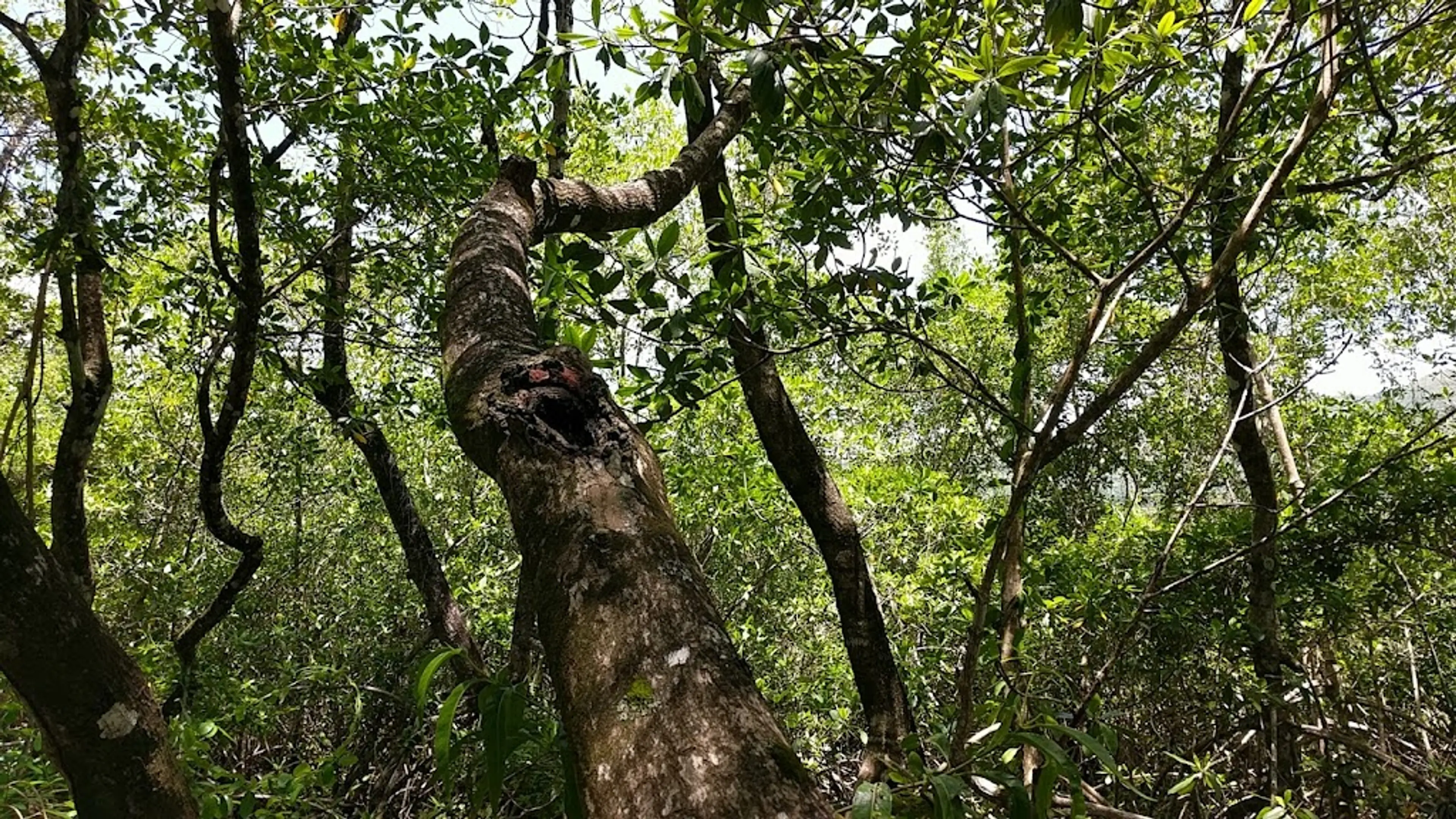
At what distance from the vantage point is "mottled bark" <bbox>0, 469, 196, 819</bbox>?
137 centimetres

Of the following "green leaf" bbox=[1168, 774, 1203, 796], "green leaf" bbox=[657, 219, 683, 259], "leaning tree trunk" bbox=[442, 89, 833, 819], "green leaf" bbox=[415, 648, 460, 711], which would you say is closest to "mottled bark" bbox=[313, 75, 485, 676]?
"green leaf" bbox=[657, 219, 683, 259]

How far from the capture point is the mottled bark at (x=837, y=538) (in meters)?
2.64

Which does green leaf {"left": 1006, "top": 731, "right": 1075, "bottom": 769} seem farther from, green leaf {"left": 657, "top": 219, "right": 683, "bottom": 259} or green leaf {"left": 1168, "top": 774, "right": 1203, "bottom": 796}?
green leaf {"left": 1168, "top": 774, "right": 1203, "bottom": 796}

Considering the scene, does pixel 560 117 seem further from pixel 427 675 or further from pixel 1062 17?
pixel 427 675

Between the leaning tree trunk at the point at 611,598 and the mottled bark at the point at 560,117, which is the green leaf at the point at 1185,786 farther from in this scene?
the mottled bark at the point at 560,117

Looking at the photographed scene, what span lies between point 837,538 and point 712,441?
12.4 feet

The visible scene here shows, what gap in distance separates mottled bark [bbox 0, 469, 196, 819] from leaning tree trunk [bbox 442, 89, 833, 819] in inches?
31.4

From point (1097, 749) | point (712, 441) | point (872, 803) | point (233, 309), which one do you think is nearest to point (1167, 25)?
point (1097, 749)

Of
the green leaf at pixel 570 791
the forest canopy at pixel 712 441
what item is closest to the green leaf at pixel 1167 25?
the forest canopy at pixel 712 441

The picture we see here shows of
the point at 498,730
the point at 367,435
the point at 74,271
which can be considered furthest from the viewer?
the point at 367,435

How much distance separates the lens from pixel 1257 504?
10.0 feet

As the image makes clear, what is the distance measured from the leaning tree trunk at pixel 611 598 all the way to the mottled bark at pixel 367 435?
2.58 m

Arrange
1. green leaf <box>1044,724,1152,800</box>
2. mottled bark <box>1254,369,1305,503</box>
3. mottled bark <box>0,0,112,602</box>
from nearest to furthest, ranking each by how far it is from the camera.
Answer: green leaf <box>1044,724,1152,800</box>
mottled bark <box>0,0,112,602</box>
mottled bark <box>1254,369,1305,503</box>

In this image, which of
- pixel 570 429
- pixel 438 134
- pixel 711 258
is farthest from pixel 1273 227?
pixel 438 134
